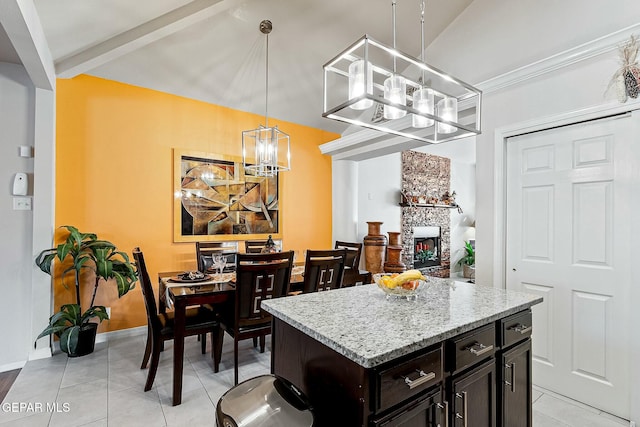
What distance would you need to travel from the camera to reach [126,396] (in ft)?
7.54

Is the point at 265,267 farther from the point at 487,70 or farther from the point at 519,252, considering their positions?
the point at 487,70

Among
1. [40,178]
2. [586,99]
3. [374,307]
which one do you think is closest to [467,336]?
[374,307]

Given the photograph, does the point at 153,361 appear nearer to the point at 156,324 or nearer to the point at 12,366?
the point at 156,324

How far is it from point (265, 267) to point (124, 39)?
2.42 meters

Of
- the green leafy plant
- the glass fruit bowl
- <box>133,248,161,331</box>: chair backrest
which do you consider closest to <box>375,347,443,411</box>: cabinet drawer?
the glass fruit bowl

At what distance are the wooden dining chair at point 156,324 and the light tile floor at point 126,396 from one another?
186 millimetres

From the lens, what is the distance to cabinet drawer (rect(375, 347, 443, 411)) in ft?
3.45

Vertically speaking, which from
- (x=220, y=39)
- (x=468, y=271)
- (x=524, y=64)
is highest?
(x=220, y=39)

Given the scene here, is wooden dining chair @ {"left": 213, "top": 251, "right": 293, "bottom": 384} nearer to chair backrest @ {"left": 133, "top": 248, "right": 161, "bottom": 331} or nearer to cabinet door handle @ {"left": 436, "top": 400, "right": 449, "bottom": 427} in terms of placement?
chair backrest @ {"left": 133, "top": 248, "right": 161, "bottom": 331}

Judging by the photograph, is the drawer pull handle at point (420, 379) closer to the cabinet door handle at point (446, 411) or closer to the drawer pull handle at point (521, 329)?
the cabinet door handle at point (446, 411)

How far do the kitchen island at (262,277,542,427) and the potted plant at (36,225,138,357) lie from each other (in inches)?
86.0

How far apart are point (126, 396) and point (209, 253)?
160cm

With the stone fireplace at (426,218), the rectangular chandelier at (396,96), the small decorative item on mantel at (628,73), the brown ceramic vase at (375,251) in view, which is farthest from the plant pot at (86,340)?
the stone fireplace at (426,218)

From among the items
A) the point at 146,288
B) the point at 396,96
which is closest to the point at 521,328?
the point at 396,96
